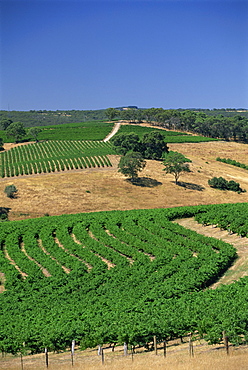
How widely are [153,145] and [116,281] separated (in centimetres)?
8111

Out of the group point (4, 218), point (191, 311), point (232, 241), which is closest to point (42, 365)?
point (191, 311)

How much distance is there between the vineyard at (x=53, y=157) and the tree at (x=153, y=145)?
12877 millimetres

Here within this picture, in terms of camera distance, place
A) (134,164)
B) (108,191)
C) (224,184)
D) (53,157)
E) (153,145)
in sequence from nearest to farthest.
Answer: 1. (108,191)
2. (134,164)
3. (224,184)
4. (153,145)
5. (53,157)

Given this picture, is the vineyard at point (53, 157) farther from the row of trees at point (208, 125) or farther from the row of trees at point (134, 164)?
the row of trees at point (208, 125)

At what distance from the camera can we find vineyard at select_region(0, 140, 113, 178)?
103 meters

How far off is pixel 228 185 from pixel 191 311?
68.7 m

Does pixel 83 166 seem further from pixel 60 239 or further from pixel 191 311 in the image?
pixel 191 311

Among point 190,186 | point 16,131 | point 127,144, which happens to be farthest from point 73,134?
point 190,186

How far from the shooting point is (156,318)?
27297mm

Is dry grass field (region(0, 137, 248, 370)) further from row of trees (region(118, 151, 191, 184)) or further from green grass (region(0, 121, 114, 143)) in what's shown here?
green grass (region(0, 121, 114, 143))

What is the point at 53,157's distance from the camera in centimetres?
11650

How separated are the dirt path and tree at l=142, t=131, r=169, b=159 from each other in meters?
54.1

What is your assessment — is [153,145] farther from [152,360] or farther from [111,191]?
[152,360]

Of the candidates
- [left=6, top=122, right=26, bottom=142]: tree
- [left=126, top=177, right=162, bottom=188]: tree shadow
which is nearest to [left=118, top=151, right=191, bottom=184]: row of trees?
[left=126, top=177, right=162, bottom=188]: tree shadow
